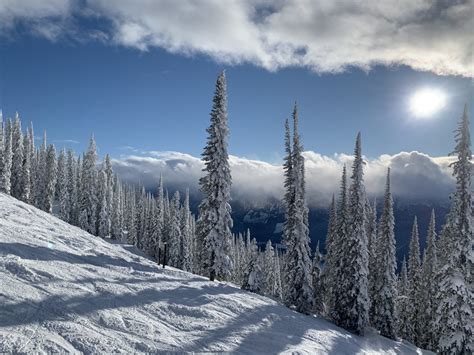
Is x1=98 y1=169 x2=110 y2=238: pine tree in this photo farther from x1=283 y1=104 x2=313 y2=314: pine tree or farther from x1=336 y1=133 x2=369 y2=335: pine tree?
x1=336 y1=133 x2=369 y2=335: pine tree

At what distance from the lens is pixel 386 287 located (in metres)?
39.9

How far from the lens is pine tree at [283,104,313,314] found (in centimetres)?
3594

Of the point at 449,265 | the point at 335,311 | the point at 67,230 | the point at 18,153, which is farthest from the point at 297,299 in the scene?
the point at 18,153

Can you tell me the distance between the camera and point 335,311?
37.9 m

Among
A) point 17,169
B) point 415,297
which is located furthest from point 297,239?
point 17,169

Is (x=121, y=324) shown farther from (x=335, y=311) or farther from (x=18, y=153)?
(x=18, y=153)

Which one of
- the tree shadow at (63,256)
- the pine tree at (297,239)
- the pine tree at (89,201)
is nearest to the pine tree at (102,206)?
the pine tree at (89,201)

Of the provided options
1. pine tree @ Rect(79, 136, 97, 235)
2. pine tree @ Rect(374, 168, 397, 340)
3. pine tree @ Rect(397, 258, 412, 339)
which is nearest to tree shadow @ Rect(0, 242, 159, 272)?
pine tree @ Rect(374, 168, 397, 340)

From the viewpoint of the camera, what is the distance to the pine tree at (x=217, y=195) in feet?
107

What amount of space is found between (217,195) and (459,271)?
770 inches

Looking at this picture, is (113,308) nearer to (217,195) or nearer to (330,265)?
(217,195)

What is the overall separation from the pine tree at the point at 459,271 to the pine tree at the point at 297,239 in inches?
478

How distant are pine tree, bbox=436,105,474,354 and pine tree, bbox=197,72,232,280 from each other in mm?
17402

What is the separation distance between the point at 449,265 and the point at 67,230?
29209 mm
